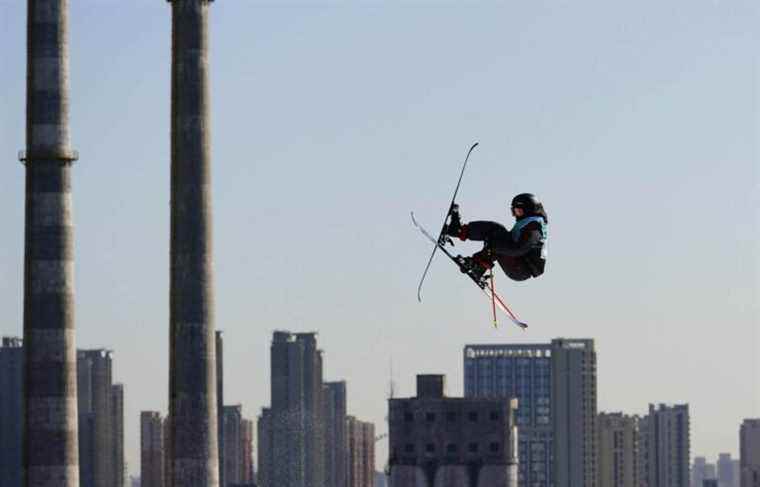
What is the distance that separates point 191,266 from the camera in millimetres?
92500

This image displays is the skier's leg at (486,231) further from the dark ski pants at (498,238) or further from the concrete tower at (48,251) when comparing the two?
the concrete tower at (48,251)

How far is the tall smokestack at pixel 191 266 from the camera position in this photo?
91.7 meters

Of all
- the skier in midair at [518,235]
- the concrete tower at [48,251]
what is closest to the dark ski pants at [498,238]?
the skier in midair at [518,235]

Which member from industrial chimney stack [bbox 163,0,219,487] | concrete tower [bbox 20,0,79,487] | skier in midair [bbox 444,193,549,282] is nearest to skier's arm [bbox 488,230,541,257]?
skier in midair [bbox 444,193,549,282]

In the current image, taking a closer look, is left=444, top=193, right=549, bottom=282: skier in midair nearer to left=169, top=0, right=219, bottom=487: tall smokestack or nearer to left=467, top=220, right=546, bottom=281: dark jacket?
left=467, top=220, right=546, bottom=281: dark jacket

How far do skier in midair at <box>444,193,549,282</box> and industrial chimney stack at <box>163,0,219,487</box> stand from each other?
52.1 metres

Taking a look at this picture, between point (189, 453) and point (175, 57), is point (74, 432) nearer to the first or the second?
point (189, 453)

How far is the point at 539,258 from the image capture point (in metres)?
40.1

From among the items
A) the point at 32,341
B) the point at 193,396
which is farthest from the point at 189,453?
the point at 32,341

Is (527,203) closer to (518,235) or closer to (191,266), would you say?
(518,235)

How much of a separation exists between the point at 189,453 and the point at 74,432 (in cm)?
670

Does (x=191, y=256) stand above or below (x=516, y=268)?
above

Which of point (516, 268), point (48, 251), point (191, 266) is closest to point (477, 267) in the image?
point (516, 268)

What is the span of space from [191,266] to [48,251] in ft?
21.7
